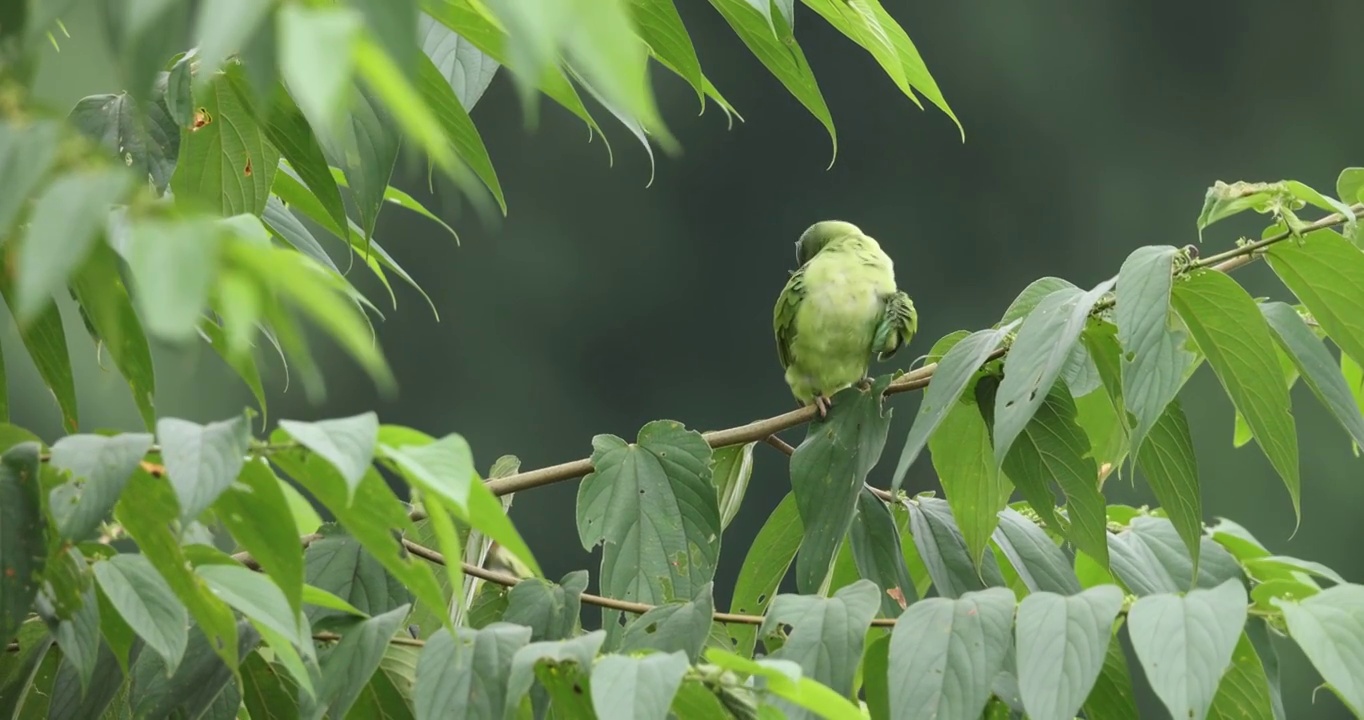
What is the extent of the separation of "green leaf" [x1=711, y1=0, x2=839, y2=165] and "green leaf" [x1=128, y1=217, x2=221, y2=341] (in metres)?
0.43

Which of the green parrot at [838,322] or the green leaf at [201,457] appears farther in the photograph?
the green parrot at [838,322]

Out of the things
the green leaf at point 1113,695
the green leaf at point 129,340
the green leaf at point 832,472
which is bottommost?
the green leaf at point 1113,695

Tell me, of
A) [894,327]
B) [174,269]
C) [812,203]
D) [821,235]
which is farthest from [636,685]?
[812,203]

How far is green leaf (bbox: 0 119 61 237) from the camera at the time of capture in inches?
11.4

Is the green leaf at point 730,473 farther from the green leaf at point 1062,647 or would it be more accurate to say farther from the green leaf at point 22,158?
the green leaf at point 22,158

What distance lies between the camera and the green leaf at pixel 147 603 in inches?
19.6

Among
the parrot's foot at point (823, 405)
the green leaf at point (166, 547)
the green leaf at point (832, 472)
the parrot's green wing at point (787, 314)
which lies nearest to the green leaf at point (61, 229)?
the green leaf at point (166, 547)

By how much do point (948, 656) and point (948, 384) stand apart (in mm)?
146

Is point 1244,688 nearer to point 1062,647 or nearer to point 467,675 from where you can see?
point 1062,647

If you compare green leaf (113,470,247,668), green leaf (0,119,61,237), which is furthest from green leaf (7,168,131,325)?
green leaf (113,470,247,668)

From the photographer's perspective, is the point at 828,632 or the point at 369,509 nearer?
the point at 369,509

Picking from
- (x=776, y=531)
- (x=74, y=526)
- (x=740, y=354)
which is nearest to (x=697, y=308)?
(x=740, y=354)

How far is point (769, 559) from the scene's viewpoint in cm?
82

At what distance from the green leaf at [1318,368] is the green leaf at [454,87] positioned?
358 millimetres
